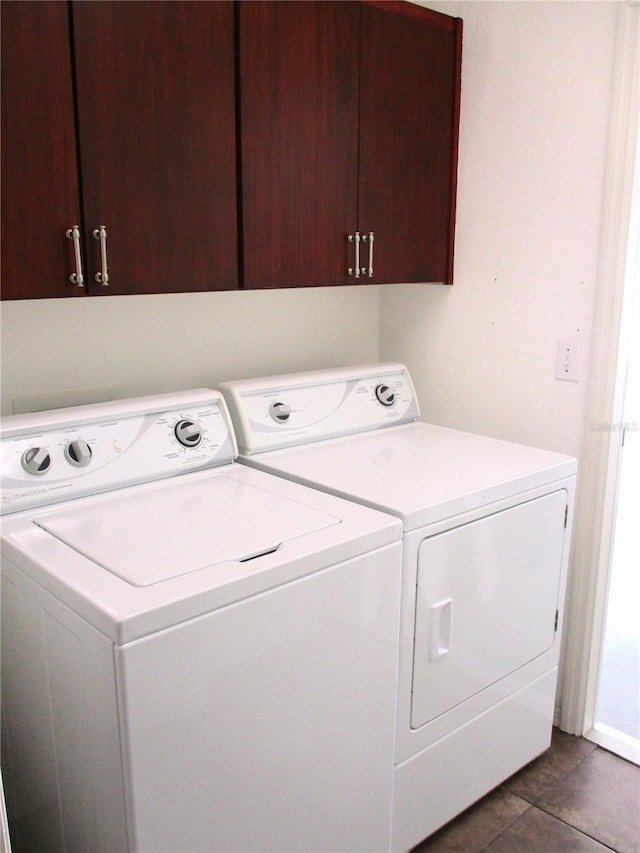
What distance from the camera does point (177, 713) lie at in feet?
4.19

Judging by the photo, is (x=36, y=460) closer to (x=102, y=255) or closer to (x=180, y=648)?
(x=102, y=255)

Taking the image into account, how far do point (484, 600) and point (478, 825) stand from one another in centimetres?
62

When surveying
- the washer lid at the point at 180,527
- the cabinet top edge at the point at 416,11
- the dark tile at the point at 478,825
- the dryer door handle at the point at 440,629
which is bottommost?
the dark tile at the point at 478,825

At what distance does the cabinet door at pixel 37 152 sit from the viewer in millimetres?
1435

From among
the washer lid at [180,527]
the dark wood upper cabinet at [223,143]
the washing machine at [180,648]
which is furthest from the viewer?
the dark wood upper cabinet at [223,143]

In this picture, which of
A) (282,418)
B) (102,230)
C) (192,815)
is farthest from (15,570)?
(282,418)

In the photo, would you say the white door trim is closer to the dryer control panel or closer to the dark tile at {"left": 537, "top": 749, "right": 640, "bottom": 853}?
the dark tile at {"left": 537, "top": 749, "right": 640, "bottom": 853}

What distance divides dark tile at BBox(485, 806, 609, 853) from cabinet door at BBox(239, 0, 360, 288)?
1500 mm

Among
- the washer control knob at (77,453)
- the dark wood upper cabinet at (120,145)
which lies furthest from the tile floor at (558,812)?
the dark wood upper cabinet at (120,145)

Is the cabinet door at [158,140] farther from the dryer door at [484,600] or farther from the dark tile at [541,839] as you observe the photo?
the dark tile at [541,839]

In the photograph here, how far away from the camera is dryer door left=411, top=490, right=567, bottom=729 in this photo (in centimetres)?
174

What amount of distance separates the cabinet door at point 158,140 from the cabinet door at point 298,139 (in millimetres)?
58

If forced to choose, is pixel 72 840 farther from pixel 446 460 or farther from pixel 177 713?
pixel 446 460

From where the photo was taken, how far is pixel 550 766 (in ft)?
7.24
